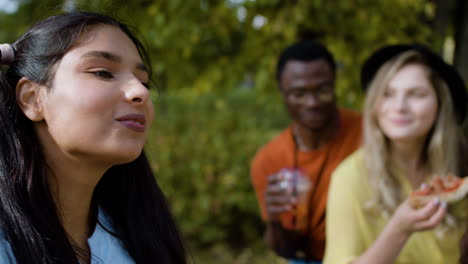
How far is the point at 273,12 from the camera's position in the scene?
4352 mm

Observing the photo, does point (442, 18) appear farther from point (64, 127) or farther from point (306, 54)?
point (64, 127)

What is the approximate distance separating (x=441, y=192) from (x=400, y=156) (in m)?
0.43

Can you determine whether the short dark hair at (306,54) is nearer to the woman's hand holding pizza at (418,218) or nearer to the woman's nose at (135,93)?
the woman's hand holding pizza at (418,218)

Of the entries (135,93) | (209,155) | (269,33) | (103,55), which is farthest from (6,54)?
(209,155)

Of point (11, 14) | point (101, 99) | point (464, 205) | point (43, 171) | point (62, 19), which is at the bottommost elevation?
point (464, 205)

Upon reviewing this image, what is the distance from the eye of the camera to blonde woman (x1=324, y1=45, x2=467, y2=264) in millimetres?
2701

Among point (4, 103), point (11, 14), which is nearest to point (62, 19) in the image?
point (4, 103)

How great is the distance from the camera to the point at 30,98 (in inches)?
65.8

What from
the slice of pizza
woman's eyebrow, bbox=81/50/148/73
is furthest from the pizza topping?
woman's eyebrow, bbox=81/50/148/73

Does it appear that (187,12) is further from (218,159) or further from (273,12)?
(218,159)

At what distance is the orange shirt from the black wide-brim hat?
0.48m

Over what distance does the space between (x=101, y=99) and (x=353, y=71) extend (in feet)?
10.9

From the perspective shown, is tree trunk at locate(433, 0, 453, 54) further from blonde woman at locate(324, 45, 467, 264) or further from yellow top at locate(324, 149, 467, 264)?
yellow top at locate(324, 149, 467, 264)

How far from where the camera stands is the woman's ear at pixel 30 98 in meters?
1.65
